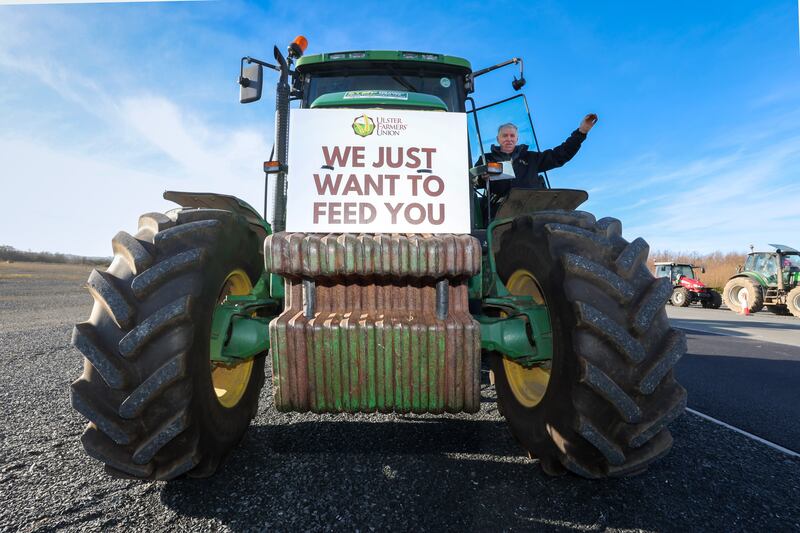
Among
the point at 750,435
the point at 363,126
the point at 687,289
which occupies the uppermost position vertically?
the point at 363,126

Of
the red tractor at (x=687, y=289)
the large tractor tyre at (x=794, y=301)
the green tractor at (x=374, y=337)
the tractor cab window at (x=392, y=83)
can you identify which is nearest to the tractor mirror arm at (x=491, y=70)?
the tractor cab window at (x=392, y=83)

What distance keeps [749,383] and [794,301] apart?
15.4 meters

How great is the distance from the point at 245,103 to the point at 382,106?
0.96m

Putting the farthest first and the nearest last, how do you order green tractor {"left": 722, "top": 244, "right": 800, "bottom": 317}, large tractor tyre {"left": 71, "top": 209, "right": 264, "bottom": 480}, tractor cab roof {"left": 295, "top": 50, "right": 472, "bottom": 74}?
green tractor {"left": 722, "top": 244, "right": 800, "bottom": 317} < tractor cab roof {"left": 295, "top": 50, "right": 472, "bottom": 74} < large tractor tyre {"left": 71, "top": 209, "right": 264, "bottom": 480}

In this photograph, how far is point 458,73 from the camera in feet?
11.1

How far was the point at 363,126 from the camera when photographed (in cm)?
203

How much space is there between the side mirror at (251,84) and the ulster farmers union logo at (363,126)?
1169mm

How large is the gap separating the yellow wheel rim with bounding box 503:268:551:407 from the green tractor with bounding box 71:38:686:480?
0.7 inches

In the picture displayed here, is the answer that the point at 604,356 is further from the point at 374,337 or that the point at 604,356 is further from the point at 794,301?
the point at 794,301

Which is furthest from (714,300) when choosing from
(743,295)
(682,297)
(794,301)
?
(794,301)

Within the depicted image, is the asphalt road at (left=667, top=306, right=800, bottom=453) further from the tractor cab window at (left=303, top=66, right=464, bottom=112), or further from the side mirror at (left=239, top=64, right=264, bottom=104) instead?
the side mirror at (left=239, top=64, right=264, bottom=104)

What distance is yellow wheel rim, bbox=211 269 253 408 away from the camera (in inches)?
92.7

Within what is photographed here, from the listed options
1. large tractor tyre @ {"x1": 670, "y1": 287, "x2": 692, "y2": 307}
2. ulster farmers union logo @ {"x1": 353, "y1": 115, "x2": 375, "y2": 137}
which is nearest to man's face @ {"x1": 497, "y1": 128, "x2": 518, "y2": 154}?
ulster farmers union logo @ {"x1": 353, "y1": 115, "x2": 375, "y2": 137}

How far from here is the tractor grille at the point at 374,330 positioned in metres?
1.75
